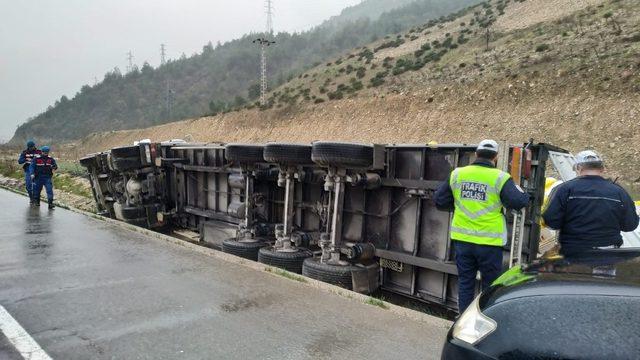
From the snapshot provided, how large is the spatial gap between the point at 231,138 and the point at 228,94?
145 feet

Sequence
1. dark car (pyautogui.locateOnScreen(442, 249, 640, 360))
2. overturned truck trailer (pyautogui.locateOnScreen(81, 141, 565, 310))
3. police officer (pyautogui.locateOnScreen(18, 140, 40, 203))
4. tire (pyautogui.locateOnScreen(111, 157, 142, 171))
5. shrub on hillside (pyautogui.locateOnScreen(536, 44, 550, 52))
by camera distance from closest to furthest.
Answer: dark car (pyautogui.locateOnScreen(442, 249, 640, 360)), overturned truck trailer (pyautogui.locateOnScreen(81, 141, 565, 310)), tire (pyautogui.locateOnScreen(111, 157, 142, 171)), police officer (pyautogui.locateOnScreen(18, 140, 40, 203)), shrub on hillside (pyautogui.locateOnScreen(536, 44, 550, 52))

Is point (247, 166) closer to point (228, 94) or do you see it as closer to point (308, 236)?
point (308, 236)

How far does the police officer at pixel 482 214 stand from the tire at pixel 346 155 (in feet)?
6.19

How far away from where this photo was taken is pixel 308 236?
759 centimetres

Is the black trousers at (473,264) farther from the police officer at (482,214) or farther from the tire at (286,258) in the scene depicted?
the tire at (286,258)

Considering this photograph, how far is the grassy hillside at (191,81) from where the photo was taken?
88188 mm

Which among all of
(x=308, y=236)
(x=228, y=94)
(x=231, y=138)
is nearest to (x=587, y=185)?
(x=308, y=236)

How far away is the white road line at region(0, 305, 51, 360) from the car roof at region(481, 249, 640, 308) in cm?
337

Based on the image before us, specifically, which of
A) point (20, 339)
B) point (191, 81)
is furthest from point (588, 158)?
point (191, 81)

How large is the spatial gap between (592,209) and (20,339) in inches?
193

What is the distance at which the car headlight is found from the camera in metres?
2.31

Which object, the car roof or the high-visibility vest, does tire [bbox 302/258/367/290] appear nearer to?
the high-visibility vest

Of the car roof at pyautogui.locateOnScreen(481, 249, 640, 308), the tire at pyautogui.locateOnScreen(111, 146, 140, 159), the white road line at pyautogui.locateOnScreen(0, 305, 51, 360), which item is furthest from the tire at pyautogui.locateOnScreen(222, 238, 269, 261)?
the car roof at pyautogui.locateOnScreen(481, 249, 640, 308)

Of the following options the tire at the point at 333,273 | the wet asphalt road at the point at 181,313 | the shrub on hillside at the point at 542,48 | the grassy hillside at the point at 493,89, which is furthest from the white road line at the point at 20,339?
the shrub on hillside at the point at 542,48
